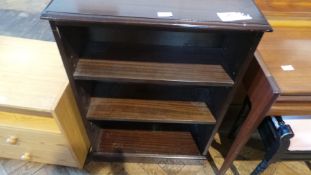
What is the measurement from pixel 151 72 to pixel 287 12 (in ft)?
2.34

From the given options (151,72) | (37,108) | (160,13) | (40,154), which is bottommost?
(40,154)

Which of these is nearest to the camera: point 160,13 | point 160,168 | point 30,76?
point 160,13

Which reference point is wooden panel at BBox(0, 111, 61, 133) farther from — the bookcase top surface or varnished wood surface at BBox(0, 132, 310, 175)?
the bookcase top surface

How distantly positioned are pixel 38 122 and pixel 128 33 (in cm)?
56

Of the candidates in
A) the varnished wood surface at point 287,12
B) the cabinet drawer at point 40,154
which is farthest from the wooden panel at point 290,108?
the cabinet drawer at point 40,154

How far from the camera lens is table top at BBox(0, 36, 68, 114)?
2.73 ft

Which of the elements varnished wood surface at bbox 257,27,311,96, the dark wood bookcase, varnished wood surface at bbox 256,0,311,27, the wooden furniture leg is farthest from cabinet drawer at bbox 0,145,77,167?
varnished wood surface at bbox 256,0,311,27

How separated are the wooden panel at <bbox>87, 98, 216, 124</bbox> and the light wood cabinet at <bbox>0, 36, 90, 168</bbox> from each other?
0.43 ft

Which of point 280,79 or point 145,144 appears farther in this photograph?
point 145,144

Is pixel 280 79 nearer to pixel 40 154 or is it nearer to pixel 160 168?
pixel 160 168

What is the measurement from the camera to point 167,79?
790 mm

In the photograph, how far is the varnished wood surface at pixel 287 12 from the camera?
992 mm

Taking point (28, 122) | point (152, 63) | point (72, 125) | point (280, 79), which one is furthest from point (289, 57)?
point (28, 122)

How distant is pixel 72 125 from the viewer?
997 millimetres
